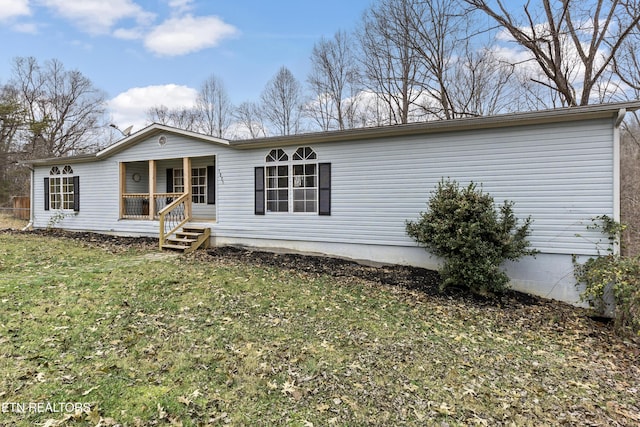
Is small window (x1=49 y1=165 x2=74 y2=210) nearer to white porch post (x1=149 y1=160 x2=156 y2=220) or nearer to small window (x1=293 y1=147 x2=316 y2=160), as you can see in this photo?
white porch post (x1=149 y1=160 x2=156 y2=220)

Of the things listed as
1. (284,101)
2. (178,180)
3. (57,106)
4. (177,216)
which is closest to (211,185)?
(178,180)

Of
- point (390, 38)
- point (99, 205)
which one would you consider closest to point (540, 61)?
point (390, 38)

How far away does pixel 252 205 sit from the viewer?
9.15m

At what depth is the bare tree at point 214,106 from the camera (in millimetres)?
Result: 26453

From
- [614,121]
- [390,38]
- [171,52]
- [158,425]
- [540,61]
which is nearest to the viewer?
[158,425]

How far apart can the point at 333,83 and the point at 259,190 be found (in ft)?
44.3

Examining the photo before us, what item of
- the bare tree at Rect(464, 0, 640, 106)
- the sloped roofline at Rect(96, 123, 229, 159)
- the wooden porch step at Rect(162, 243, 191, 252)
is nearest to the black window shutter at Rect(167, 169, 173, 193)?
the sloped roofline at Rect(96, 123, 229, 159)

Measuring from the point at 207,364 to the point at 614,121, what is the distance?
719 cm

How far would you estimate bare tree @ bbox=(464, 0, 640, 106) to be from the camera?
11.2m

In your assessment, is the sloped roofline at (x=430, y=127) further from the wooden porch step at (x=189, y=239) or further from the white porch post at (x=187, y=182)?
the wooden porch step at (x=189, y=239)

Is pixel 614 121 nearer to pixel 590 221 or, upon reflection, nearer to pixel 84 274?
pixel 590 221

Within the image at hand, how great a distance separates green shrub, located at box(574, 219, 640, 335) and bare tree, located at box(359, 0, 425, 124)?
11472mm

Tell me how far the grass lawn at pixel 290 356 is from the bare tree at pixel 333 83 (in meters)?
15.7

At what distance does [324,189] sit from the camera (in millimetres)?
8234
